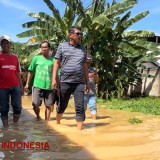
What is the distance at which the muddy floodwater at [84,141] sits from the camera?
3918 millimetres

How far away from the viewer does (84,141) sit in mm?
4793

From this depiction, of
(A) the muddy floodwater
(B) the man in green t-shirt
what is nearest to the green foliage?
(B) the man in green t-shirt

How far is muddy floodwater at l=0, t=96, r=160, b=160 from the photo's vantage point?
392 cm

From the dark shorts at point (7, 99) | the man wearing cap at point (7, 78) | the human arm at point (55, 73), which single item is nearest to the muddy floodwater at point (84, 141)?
the dark shorts at point (7, 99)

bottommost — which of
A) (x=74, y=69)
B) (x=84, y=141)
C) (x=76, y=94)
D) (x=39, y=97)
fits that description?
(x=84, y=141)

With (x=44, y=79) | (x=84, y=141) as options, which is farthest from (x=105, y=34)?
(x=84, y=141)

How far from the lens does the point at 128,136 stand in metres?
5.27

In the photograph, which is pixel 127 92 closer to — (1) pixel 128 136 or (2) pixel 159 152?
(1) pixel 128 136

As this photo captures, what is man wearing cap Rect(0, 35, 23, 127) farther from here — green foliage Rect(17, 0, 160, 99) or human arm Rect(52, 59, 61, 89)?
green foliage Rect(17, 0, 160, 99)

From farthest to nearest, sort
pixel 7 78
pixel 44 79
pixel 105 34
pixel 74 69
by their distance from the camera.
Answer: pixel 105 34, pixel 44 79, pixel 7 78, pixel 74 69

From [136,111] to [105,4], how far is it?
7227 mm

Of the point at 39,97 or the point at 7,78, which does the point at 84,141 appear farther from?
the point at 39,97

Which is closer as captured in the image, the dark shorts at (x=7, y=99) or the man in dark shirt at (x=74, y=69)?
the man in dark shirt at (x=74, y=69)

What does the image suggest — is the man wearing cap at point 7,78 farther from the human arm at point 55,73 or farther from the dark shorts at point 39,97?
the dark shorts at point 39,97
